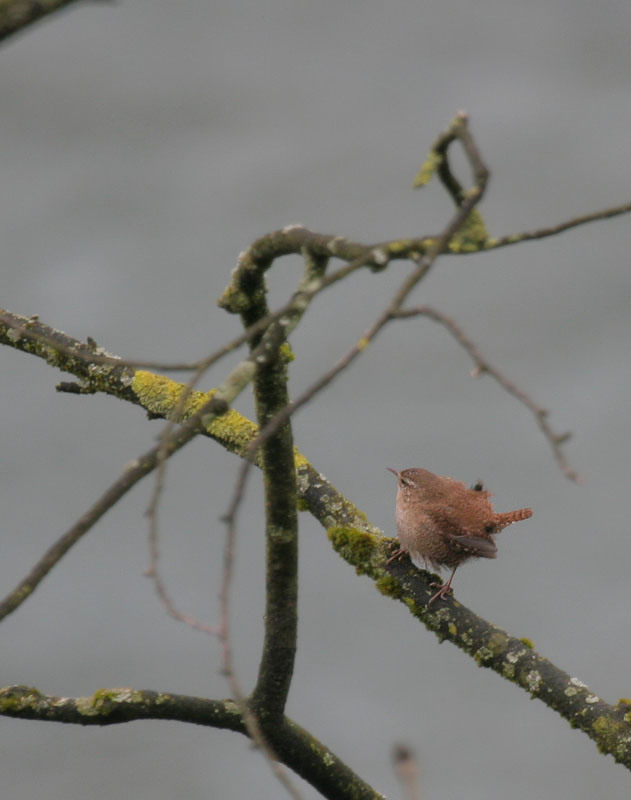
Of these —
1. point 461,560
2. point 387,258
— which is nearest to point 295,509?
point 387,258

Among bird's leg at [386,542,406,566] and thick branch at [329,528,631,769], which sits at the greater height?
bird's leg at [386,542,406,566]

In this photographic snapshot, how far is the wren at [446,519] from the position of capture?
15.9 feet

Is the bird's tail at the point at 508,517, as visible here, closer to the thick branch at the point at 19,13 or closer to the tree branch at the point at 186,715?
the tree branch at the point at 186,715

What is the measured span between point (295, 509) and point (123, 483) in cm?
122

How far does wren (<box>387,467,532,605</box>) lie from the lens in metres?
4.84

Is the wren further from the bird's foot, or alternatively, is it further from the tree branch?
the tree branch

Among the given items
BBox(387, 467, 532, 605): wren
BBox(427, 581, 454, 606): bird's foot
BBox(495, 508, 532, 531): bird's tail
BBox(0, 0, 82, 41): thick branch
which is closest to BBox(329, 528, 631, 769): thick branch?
BBox(427, 581, 454, 606): bird's foot

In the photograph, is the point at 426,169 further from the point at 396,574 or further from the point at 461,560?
the point at 461,560

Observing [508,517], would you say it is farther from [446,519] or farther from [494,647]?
[494,647]

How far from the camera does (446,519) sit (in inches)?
200

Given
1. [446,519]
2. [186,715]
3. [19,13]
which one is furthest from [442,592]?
[19,13]

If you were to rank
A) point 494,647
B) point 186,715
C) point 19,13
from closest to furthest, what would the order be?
point 19,13 < point 186,715 < point 494,647

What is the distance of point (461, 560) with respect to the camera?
5.07 m

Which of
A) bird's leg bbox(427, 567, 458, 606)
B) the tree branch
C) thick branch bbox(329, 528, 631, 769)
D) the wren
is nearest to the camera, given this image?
the tree branch
